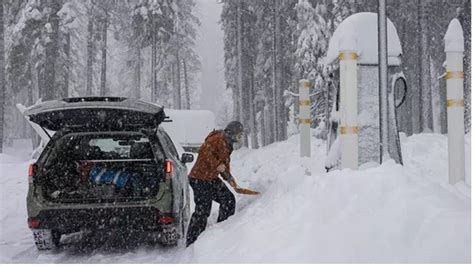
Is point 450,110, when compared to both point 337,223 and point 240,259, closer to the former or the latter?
point 337,223

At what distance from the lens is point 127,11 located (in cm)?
3603

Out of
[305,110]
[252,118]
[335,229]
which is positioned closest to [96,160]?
[305,110]

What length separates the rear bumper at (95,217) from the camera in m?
5.95

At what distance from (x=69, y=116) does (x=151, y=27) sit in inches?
1074

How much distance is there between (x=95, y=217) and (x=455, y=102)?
4.45 metres

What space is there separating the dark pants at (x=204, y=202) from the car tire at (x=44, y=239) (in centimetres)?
171

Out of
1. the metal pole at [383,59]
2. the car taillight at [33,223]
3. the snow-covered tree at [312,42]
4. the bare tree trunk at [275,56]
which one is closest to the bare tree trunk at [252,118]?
the bare tree trunk at [275,56]

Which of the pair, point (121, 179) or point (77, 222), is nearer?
point (77, 222)

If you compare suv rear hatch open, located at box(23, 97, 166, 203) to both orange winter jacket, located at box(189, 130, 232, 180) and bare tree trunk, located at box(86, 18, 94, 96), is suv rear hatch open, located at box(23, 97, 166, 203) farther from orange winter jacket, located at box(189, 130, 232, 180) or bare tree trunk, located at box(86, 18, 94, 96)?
bare tree trunk, located at box(86, 18, 94, 96)

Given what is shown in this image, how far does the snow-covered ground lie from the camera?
407 centimetres

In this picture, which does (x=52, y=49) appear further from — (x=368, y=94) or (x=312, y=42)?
(x=368, y=94)

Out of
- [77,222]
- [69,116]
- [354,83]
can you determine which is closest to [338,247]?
[354,83]

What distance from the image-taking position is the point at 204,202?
6324 millimetres

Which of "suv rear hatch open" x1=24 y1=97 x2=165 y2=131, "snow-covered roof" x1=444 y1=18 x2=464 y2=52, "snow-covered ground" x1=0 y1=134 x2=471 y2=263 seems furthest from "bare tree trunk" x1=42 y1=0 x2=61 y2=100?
"snow-covered roof" x1=444 y1=18 x2=464 y2=52
